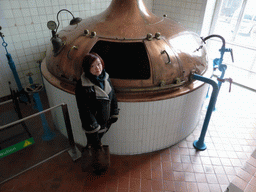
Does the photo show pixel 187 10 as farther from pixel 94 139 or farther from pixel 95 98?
pixel 94 139

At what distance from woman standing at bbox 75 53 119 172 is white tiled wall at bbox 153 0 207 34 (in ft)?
10.3

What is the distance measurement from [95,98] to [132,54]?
728 mm

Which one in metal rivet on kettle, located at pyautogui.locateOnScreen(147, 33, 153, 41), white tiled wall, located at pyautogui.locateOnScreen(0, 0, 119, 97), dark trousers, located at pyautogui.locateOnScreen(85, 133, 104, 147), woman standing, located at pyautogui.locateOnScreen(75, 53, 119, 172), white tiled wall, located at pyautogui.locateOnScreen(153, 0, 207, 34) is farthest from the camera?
white tiled wall, located at pyautogui.locateOnScreen(153, 0, 207, 34)

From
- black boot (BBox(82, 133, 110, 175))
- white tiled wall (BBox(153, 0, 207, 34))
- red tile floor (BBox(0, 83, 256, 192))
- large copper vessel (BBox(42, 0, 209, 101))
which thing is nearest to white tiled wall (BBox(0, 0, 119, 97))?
large copper vessel (BBox(42, 0, 209, 101))

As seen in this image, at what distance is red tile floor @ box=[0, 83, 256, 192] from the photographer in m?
2.40

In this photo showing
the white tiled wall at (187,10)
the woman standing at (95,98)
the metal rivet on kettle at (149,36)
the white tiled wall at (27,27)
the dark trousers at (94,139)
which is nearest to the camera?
the woman standing at (95,98)

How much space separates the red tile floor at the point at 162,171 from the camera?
240cm

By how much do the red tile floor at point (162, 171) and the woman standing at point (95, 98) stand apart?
0.65 meters

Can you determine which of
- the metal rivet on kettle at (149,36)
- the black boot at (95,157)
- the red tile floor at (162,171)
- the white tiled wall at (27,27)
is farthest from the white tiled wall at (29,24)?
the black boot at (95,157)

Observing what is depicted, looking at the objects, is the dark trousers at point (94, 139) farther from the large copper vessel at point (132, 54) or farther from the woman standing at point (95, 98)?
the large copper vessel at point (132, 54)

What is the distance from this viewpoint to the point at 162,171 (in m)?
2.60

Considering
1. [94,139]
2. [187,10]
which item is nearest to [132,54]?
[94,139]

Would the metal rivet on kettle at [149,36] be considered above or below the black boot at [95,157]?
above

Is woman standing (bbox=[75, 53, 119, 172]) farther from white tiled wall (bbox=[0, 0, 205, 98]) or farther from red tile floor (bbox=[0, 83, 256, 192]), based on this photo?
white tiled wall (bbox=[0, 0, 205, 98])
